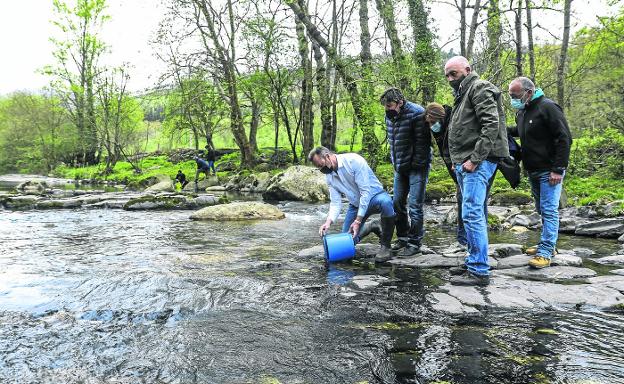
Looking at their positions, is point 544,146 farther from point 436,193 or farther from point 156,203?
point 156,203

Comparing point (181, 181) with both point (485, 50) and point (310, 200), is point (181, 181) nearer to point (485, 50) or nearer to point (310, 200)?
point (310, 200)

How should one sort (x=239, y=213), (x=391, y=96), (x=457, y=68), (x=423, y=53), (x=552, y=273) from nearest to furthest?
1. (x=457, y=68)
2. (x=552, y=273)
3. (x=391, y=96)
4. (x=239, y=213)
5. (x=423, y=53)

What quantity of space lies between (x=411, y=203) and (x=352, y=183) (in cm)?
91

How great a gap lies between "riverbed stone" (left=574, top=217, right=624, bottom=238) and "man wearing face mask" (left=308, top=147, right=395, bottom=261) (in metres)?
4.69

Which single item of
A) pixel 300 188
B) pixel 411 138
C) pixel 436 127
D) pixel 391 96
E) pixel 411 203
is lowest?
pixel 300 188

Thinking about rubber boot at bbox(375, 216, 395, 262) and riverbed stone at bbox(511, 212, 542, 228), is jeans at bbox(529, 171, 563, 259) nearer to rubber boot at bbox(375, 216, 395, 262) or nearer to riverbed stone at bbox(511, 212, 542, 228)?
rubber boot at bbox(375, 216, 395, 262)

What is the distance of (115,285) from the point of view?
4875 mm

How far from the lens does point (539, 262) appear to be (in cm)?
509

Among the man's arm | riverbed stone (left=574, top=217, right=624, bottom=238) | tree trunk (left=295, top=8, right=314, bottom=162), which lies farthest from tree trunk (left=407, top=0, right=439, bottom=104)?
the man's arm

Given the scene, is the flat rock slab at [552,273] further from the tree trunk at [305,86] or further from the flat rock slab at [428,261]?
the tree trunk at [305,86]

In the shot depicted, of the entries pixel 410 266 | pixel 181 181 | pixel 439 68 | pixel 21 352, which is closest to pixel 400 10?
pixel 439 68

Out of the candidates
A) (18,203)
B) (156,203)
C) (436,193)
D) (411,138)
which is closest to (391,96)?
→ (411,138)

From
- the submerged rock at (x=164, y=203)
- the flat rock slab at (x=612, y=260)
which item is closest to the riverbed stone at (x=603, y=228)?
the flat rock slab at (x=612, y=260)

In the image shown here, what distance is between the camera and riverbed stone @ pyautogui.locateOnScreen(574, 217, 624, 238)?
7910 mm
